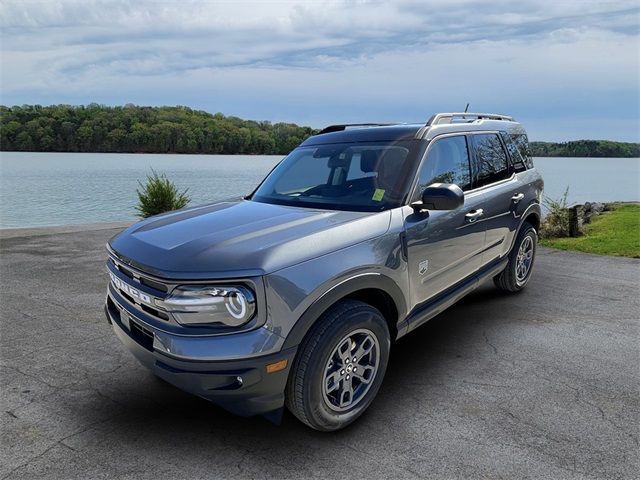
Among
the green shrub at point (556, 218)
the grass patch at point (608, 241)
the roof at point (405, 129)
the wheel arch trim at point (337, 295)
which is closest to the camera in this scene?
the wheel arch trim at point (337, 295)

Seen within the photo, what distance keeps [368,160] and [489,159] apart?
1540 millimetres

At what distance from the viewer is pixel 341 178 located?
374 centimetres

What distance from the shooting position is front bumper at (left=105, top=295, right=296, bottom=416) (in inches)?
92.6

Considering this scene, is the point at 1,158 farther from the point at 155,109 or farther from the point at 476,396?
the point at 476,396

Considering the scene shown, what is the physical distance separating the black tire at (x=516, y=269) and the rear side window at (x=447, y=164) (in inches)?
60.1

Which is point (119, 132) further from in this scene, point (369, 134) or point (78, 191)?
point (369, 134)

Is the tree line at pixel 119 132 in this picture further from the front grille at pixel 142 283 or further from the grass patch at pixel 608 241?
the front grille at pixel 142 283

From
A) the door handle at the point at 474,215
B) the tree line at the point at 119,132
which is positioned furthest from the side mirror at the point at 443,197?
the tree line at the point at 119,132

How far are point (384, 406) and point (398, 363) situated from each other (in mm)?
708

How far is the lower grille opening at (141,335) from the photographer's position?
8.67 ft

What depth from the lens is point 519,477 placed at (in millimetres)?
2426

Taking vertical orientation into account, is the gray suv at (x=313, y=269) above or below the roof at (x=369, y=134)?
below

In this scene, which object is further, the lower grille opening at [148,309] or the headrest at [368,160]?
the headrest at [368,160]

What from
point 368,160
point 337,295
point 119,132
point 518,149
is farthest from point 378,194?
point 119,132
